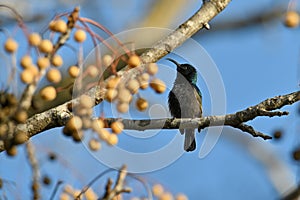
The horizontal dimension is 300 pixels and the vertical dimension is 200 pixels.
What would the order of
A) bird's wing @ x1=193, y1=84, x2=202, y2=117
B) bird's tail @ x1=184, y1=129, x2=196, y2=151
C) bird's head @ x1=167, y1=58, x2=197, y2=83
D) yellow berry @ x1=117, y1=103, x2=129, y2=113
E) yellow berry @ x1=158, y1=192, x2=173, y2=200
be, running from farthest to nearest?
1. bird's head @ x1=167, y1=58, x2=197, y2=83
2. bird's wing @ x1=193, y1=84, x2=202, y2=117
3. bird's tail @ x1=184, y1=129, x2=196, y2=151
4. yellow berry @ x1=158, y1=192, x2=173, y2=200
5. yellow berry @ x1=117, y1=103, x2=129, y2=113

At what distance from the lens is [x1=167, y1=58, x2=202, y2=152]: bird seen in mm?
5398

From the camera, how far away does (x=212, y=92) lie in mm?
4062

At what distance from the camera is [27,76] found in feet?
8.65

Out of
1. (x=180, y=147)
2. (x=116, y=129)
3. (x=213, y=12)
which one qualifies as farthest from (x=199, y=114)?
(x=116, y=129)

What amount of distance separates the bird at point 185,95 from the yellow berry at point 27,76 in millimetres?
2546

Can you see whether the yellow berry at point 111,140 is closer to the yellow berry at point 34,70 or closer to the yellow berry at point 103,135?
the yellow berry at point 103,135

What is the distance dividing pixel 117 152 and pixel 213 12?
3.99ft

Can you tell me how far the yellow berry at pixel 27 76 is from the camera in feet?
8.60

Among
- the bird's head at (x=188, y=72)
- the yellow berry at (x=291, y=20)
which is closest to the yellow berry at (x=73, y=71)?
the yellow berry at (x=291, y=20)

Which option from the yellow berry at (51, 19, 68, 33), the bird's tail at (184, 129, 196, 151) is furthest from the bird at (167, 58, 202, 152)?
the yellow berry at (51, 19, 68, 33)

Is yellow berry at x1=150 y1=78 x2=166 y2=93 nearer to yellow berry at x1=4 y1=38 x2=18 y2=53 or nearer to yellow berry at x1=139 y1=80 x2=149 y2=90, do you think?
yellow berry at x1=139 y1=80 x2=149 y2=90

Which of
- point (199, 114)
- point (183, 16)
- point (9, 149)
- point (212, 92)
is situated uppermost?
point (183, 16)

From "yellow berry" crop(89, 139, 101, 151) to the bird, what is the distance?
7.17 ft

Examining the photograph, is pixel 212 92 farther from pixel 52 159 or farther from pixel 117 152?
pixel 52 159
